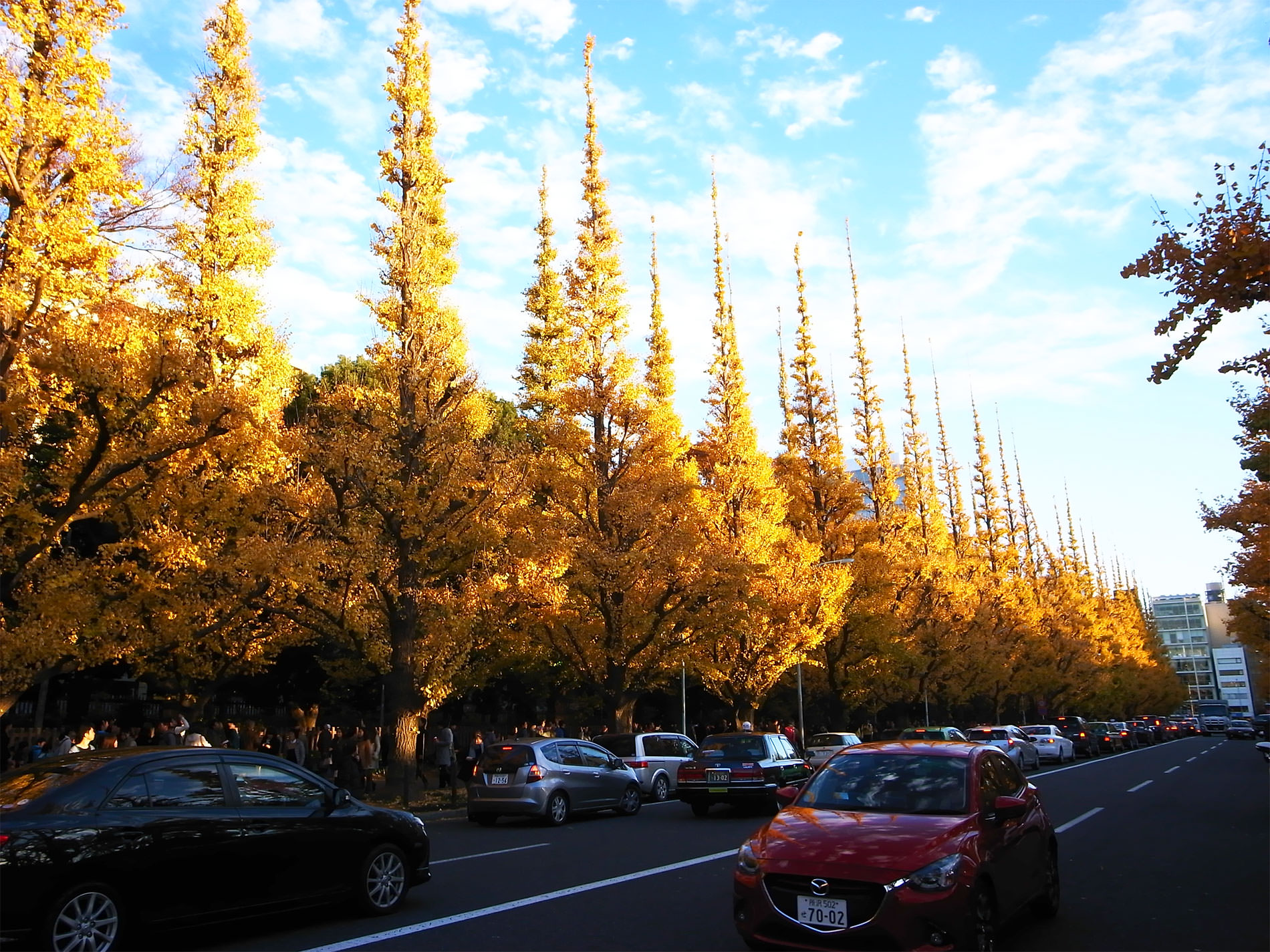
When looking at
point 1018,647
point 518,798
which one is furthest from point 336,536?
point 1018,647

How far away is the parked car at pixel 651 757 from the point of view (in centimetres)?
2094

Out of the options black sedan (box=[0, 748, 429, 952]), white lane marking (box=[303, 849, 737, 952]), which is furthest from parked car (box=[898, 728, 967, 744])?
black sedan (box=[0, 748, 429, 952])

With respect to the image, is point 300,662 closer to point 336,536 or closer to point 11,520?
point 336,536

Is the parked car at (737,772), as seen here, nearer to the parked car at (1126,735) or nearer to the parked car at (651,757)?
the parked car at (651,757)

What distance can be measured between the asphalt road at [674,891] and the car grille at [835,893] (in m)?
1.14

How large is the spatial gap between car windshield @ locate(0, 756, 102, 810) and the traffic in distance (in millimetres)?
17

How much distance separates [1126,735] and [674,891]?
2002 inches

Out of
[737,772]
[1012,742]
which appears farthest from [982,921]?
[1012,742]

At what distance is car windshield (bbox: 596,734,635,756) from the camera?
69.6 feet

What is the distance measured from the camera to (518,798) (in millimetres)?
15734

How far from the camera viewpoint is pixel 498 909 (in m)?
8.16

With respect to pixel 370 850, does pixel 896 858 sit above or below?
above

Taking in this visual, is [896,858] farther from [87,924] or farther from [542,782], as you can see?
[542,782]

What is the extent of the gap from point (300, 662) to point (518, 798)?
17.5m
